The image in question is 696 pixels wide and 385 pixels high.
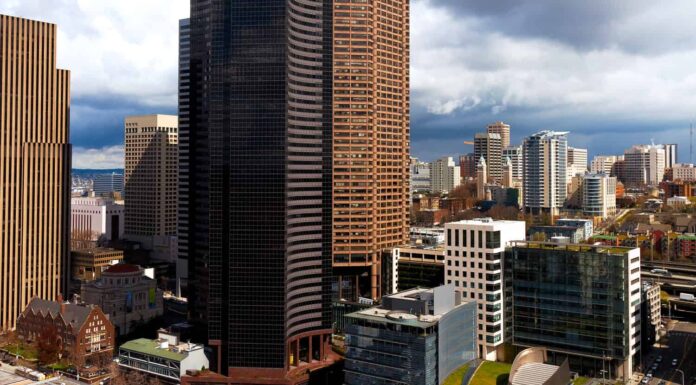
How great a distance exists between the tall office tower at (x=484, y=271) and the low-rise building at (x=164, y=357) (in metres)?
49.8

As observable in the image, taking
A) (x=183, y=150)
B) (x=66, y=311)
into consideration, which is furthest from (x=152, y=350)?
(x=183, y=150)

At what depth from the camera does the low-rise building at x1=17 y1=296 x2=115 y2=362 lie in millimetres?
124125

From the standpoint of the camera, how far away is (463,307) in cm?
10069

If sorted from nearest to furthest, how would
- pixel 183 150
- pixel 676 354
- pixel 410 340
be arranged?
pixel 410 340 < pixel 676 354 < pixel 183 150

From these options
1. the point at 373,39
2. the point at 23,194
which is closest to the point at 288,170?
the point at 373,39

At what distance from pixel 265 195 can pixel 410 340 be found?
123 ft

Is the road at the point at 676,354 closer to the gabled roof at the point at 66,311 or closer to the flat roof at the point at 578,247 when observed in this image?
the flat roof at the point at 578,247

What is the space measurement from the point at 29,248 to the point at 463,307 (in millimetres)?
109087

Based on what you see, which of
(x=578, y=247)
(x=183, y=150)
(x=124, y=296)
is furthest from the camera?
(x=183, y=150)

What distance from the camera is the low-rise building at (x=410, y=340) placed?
9056cm

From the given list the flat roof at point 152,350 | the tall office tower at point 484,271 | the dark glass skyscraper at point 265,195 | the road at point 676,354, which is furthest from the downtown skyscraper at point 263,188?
the road at point 676,354

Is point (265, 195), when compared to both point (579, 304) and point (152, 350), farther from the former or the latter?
point (579, 304)

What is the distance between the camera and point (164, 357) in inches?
4333

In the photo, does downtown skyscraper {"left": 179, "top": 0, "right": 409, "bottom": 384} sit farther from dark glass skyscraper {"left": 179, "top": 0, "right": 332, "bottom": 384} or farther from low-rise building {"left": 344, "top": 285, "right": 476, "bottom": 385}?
low-rise building {"left": 344, "top": 285, "right": 476, "bottom": 385}
